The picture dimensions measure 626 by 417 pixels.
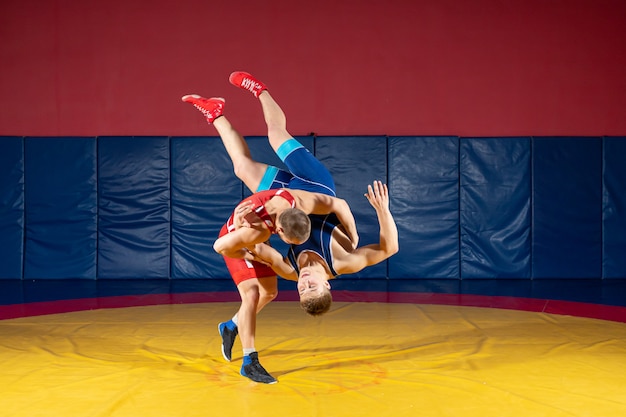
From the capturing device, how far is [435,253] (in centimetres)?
902

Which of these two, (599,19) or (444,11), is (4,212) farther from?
(599,19)

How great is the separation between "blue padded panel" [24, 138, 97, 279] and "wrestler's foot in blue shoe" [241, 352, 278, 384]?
546cm

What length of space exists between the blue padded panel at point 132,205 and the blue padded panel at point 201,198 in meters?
0.15

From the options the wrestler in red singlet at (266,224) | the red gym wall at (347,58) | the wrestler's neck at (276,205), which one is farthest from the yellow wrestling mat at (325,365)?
the red gym wall at (347,58)

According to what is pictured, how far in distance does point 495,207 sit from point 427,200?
899mm

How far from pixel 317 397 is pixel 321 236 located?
38.6 inches

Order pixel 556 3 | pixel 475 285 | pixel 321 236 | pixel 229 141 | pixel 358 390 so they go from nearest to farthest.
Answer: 1. pixel 358 390
2. pixel 321 236
3. pixel 229 141
4. pixel 475 285
5. pixel 556 3

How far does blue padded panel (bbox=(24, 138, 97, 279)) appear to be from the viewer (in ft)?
29.4

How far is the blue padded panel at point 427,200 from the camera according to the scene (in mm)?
8977

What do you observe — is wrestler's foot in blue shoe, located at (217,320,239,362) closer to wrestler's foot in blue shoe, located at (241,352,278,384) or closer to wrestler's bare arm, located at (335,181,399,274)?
wrestler's foot in blue shoe, located at (241,352,278,384)

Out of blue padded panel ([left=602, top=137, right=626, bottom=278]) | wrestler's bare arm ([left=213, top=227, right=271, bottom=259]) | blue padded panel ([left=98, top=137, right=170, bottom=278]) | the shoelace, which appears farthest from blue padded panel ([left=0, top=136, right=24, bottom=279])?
blue padded panel ([left=602, top=137, right=626, bottom=278])

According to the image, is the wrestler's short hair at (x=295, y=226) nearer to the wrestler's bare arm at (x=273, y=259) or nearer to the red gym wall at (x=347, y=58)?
the wrestler's bare arm at (x=273, y=259)

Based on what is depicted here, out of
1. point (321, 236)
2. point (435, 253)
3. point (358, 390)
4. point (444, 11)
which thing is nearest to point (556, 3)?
point (444, 11)

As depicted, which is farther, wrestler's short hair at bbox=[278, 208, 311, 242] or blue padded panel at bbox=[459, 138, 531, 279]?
blue padded panel at bbox=[459, 138, 531, 279]
